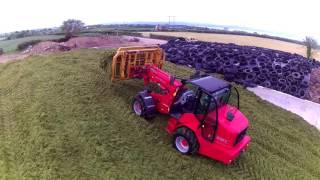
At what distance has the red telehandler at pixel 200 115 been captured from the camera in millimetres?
9102

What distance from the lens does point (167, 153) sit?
32.6 feet

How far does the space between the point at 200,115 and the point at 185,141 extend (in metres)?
0.96

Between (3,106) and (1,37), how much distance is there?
24832mm

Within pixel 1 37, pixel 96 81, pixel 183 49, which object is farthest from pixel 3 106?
pixel 1 37

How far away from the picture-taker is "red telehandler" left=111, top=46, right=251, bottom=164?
29.9 feet

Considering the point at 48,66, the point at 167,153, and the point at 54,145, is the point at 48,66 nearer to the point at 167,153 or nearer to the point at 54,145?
the point at 54,145

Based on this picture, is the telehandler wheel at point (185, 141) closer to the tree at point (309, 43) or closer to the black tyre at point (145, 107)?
the black tyre at point (145, 107)

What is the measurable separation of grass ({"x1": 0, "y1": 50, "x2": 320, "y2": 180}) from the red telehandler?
0.51 m

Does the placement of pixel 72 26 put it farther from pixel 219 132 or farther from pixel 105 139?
pixel 219 132

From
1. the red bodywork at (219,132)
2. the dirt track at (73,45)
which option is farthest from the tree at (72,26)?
the red bodywork at (219,132)

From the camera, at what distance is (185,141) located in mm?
9773

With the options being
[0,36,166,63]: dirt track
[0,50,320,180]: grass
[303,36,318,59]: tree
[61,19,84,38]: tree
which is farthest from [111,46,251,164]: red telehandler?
[61,19,84,38]: tree

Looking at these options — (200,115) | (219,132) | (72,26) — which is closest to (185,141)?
(200,115)

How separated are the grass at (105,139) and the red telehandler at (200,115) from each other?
1.66ft
